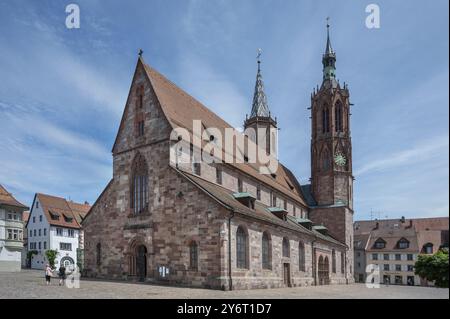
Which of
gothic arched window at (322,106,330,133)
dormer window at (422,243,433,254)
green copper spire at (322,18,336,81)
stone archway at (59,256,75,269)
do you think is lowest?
stone archway at (59,256,75,269)

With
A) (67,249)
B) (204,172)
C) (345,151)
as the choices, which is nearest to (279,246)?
(204,172)

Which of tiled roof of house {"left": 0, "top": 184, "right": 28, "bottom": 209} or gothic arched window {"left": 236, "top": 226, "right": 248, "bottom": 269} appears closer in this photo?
gothic arched window {"left": 236, "top": 226, "right": 248, "bottom": 269}

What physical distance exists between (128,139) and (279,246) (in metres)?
13.9

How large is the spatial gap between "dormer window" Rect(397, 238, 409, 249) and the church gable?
57.9 meters

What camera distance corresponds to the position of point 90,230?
1352 inches

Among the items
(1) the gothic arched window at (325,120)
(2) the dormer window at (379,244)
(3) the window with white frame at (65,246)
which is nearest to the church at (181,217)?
(1) the gothic arched window at (325,120)

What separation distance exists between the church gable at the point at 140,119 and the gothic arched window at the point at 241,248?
8234 millimetres

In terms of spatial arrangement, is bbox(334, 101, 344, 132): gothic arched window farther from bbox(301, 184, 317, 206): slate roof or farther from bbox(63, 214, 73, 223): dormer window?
bbox(63, 214, 73, 223): dormer window

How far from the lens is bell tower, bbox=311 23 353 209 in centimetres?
5819

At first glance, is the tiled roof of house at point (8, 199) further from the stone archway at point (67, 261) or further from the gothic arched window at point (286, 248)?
the gothic arched window at point (286, 248)

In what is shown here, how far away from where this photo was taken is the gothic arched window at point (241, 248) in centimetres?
2843

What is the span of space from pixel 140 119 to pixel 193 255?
11.1 meters

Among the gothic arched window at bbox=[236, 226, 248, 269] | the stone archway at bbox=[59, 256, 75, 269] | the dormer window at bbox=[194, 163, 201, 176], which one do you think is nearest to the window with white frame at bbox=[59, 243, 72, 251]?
the stone archway at bbox=[59, 256, 75, 269]
